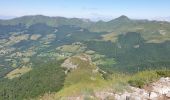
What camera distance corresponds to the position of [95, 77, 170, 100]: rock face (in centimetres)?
3491

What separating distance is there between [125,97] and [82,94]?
5.67 meters

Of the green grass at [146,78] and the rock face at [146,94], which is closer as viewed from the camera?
the rock face at [146,94]

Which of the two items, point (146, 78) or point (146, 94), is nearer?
point (146, 94)

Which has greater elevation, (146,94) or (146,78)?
(146,78)

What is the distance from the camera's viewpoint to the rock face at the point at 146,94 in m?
34.9

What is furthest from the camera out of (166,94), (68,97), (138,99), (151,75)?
(151,75)

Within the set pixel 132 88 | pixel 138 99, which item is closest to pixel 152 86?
pixel 132 88

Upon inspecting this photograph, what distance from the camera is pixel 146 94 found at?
1417 inches

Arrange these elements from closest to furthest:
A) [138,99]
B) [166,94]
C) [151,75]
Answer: [138,99], [166,94], [151,75]

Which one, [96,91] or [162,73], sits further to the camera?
[162,73]

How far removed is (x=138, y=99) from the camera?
112 feet

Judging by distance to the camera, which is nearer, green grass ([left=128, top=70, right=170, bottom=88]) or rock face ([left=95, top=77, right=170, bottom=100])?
rock face ([left=95, top=77, right=170, bottom=100])

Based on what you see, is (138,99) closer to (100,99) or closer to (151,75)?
(100,99)

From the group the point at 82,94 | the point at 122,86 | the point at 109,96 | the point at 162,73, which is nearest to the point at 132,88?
the point at 122,86
